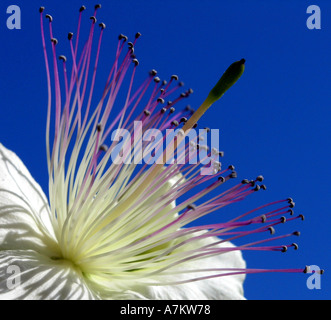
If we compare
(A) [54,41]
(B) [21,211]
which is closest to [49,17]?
(A) [54,41]

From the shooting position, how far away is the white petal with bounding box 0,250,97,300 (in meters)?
2.09

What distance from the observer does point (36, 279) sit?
217cm

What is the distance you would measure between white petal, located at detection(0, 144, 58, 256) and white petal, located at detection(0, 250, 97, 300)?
0.24 ft

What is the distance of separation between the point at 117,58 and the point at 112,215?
2.80ft

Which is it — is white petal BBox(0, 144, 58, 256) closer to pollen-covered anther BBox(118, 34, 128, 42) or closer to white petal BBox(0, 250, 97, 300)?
white petal BBox(0, 250, 97, 300)

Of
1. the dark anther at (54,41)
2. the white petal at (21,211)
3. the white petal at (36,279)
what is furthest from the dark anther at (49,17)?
the white petal at (36,279)

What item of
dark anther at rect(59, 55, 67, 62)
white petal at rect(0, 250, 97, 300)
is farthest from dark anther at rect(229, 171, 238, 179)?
dark anther at rect(59, 55, 67, 62)

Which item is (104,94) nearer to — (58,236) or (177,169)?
(177,169)

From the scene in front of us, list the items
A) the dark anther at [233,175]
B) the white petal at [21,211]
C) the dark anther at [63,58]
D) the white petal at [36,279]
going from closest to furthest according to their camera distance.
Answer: the white petal at [36,279] < the white petal at [21,211] < the dark anther at [233,175] < the dark anther at [63,58]

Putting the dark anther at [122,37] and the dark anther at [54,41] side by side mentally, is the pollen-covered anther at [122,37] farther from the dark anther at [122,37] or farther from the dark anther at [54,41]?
the dark anther at [54,41]

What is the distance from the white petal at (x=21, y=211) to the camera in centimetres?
235

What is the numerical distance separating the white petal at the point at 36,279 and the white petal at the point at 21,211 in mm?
74

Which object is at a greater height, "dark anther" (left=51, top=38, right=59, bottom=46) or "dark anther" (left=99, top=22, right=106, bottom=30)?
"dark anther" (left=99, top=22, right=106, bottom=30)
